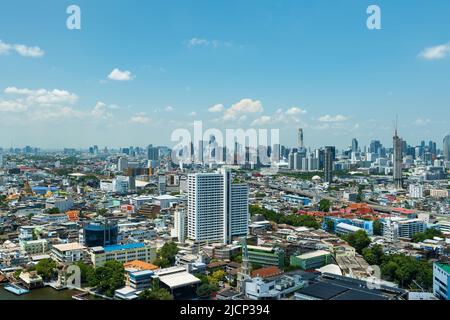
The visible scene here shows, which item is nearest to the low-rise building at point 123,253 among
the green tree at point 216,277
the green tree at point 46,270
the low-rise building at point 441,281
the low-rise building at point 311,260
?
the green tree at point 46,270

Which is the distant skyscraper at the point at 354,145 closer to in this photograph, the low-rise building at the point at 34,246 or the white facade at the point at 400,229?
the white facade at the point at 400,229

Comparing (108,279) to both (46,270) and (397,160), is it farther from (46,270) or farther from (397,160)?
(397,160)

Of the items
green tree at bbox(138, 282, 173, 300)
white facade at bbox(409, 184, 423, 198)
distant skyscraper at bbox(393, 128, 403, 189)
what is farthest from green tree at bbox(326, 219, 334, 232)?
distant skyscraper at bbox(393, 128, 403, 189)

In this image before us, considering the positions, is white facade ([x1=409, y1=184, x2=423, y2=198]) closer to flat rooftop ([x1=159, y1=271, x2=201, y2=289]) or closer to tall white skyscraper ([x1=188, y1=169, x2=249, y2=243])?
tall white skyscraper ([x1=188, y1=169, x2=249, y2=243])

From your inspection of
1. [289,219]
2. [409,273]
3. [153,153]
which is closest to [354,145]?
[153,153]

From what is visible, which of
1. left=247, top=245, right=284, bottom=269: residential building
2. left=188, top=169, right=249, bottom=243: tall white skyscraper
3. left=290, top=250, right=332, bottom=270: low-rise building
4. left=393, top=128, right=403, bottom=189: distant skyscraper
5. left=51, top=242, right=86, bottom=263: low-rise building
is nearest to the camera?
left=290, top=250, right=332, bottom=270: low-rise building

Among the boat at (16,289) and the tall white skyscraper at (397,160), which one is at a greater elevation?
the tall white skyscraper at (397,160)
